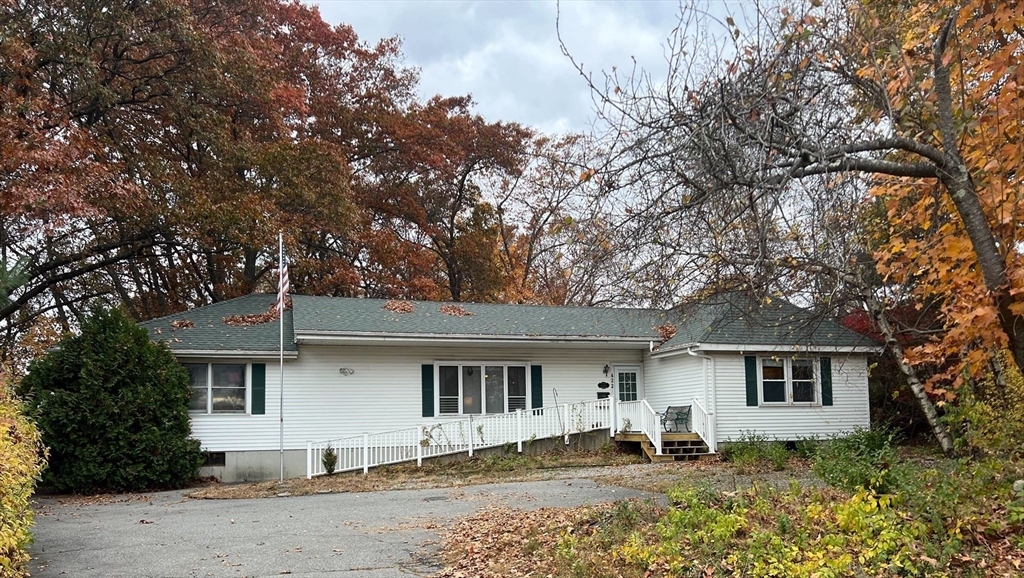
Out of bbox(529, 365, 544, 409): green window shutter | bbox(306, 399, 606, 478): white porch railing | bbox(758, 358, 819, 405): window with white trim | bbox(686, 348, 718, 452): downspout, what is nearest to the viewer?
bbox(306, 399, 606, 478): white porch railing

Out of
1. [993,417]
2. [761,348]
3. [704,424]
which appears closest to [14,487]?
[993,417]

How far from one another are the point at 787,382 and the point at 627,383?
405 cm

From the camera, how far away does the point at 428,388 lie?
1888 cm

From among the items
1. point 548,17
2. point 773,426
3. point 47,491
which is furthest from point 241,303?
point 548,17

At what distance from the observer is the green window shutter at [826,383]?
755 inches

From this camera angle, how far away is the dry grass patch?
46.8 ft

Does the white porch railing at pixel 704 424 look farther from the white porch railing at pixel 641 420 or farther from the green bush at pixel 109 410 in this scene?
the green bush at pixel 109 410

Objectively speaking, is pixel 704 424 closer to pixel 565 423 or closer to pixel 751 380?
pixel 751 380

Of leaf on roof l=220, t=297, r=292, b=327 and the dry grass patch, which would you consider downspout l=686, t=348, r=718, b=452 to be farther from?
leaf on roof l=220, t=297, r=292, b=327

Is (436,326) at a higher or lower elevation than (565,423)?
higher

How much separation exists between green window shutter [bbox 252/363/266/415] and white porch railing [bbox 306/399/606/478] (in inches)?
55.5

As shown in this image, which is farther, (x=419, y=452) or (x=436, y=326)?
(x=436, y=326)

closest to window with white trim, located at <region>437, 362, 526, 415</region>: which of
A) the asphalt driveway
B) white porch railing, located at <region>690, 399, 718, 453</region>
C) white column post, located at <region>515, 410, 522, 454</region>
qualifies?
white column post, located at <region>515, 410, 522, 454</region>

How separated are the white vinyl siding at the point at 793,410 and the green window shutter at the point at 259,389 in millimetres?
10534
